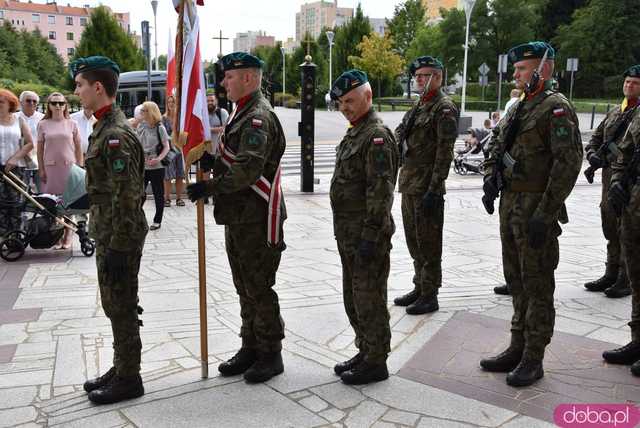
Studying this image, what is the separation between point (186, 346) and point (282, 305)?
47.9 inches

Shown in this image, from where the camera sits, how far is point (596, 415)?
3828 millimetres

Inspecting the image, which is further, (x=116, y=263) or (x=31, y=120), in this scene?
(x=31, y=120)

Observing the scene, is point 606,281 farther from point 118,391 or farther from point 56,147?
point 56,147

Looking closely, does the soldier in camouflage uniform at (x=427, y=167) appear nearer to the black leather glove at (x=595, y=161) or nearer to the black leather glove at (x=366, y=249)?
the black leather glove at (x=366, y=249)

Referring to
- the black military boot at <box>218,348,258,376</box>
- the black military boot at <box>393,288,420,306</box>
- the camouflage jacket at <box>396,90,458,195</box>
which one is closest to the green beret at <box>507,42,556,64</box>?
the camouflage jacket at <box>396,90,458,195</box>

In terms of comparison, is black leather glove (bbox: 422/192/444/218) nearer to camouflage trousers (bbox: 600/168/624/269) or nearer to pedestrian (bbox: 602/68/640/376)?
pedestrian (bbox: 602/68/640/376)

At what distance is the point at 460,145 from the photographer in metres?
23.7

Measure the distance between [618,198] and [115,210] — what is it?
3.56 m

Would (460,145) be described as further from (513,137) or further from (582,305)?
(513,137)

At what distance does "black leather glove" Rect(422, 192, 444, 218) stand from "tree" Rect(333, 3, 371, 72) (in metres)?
57.4

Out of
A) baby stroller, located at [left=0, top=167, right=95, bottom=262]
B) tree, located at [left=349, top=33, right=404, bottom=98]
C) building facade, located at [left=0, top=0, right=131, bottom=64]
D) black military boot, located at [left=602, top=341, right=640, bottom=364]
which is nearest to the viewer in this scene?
black military boot, located at [left=602, top=341, right=640, bottom=364]

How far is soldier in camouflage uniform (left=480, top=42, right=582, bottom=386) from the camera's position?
3963 mm

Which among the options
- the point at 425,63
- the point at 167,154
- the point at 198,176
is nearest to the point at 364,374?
the point at 198,176

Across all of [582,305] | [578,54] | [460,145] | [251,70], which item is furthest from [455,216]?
[578,54]
